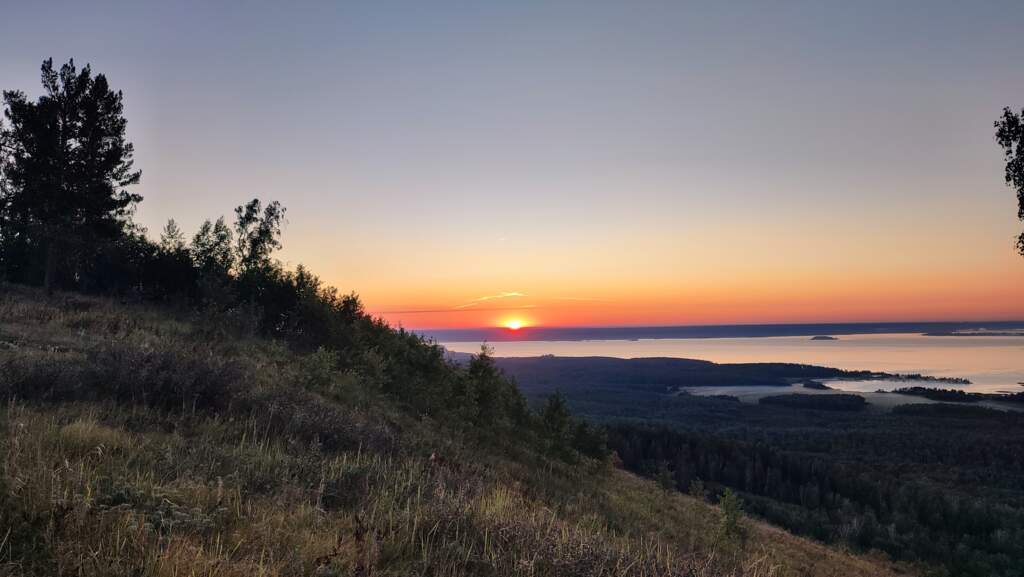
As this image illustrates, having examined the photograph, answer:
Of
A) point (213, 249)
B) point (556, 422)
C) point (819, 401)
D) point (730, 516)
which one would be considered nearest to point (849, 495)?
point (556, 422)

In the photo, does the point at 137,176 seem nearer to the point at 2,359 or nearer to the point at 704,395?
A: the point at 2,359

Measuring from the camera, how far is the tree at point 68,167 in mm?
23656

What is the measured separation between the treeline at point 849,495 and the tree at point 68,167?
4906cm

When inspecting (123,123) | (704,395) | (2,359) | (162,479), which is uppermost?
(123,123)

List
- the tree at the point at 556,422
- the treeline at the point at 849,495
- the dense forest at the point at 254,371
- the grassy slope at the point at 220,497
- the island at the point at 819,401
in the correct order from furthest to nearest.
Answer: the island at the point at 819,401
the treeline at the point at 849,495
the tree at the point at 556,422
the dense forest at the point at 254,371
the grassy slope at the point at 220,497

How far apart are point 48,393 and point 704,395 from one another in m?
203

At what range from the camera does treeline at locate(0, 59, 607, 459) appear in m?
23.7

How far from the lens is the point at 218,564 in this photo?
306 cm

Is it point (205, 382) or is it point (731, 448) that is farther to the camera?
point (731, 448)

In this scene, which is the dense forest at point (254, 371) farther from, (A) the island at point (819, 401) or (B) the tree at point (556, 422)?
(A) the island at point (819, 401)

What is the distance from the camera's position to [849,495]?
8606cm

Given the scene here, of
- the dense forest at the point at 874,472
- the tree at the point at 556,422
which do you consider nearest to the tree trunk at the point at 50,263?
the tree at the point at 556,422

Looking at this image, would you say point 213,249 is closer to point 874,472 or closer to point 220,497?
point 220,497

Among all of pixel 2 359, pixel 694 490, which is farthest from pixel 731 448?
pixel 2 359
